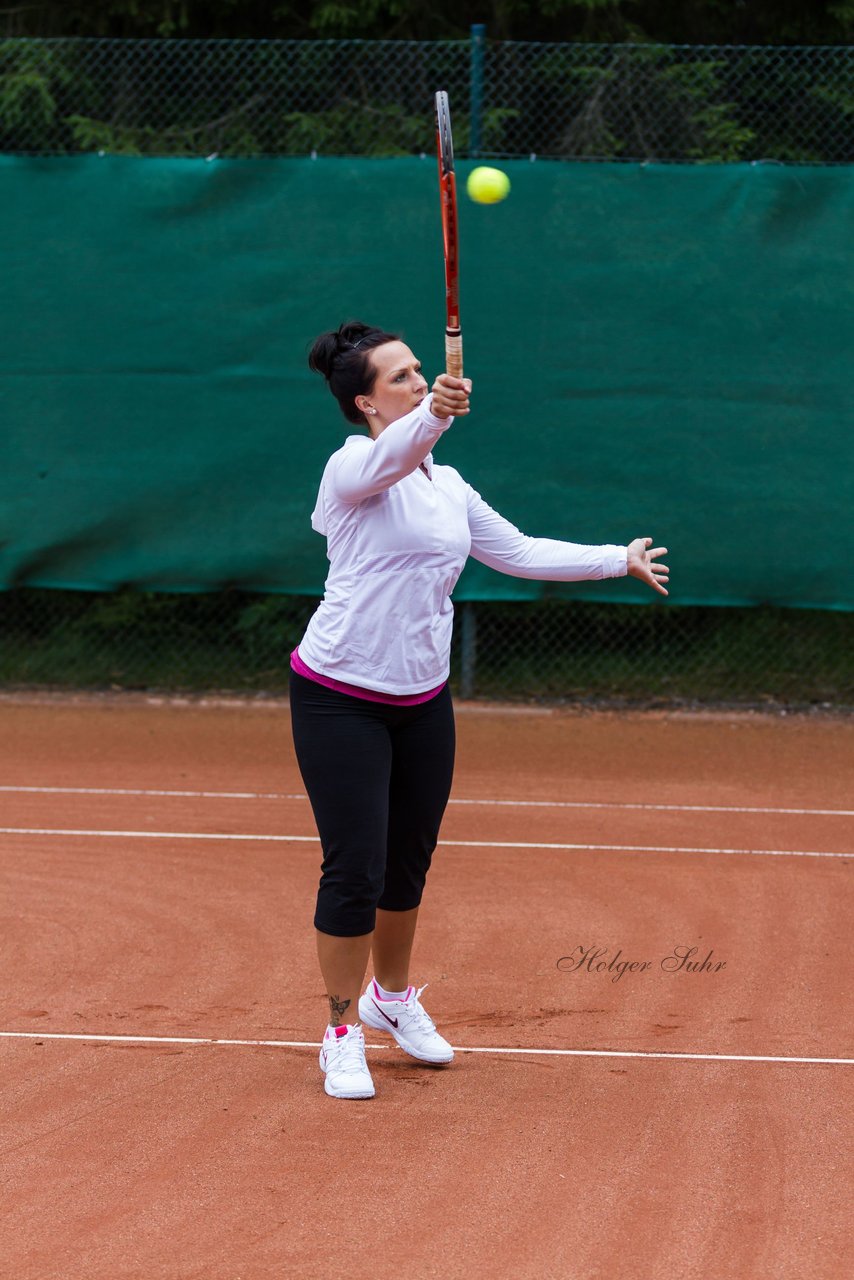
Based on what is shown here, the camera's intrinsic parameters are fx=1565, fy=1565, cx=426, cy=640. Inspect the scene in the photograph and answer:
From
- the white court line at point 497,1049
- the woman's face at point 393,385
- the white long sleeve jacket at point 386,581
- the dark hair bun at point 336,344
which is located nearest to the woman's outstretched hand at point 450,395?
the white long sleeve jacket at point 386,581

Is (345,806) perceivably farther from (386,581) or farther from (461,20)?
(461,20)

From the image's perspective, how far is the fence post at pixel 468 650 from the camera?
7598 millimetres

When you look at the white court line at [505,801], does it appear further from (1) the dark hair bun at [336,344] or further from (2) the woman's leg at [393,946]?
(1) the dark hair bun at [336,344]

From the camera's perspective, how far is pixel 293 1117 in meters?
3.33

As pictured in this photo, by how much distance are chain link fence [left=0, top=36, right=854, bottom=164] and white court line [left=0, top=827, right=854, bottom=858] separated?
12.1 ft

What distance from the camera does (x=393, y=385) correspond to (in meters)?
3.32

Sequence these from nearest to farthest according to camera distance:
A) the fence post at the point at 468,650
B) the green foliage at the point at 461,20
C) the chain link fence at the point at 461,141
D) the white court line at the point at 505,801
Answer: the white court line at the point at 505,801 → the fence post at the point at 468,650 → the chain link fence at the point at 461,141 → the green foliage at the point at 461,20

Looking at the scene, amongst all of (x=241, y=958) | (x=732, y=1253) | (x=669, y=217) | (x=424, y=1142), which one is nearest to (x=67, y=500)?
(x=669, y=217)

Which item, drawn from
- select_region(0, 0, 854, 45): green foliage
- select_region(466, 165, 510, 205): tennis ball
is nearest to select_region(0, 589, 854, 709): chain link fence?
select_region(0, 0, 854, 45): green foliage

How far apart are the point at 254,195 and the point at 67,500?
5.58 ft

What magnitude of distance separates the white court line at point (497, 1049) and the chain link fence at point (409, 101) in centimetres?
504

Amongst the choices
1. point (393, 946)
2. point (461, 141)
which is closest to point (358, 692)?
point (393, 946)

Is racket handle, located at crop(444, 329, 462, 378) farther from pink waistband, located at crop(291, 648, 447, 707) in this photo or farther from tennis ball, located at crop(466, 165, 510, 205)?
tennis ball, located at crop(466, 165, 510, 205)
